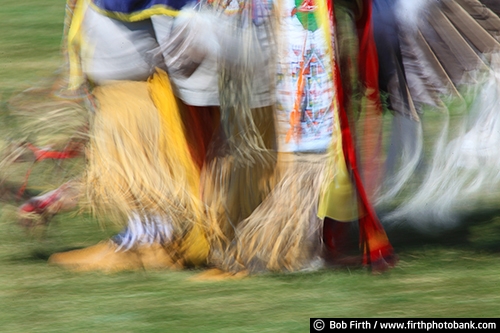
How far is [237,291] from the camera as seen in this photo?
2.57 metres

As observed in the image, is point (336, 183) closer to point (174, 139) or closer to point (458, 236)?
point (174, 139)

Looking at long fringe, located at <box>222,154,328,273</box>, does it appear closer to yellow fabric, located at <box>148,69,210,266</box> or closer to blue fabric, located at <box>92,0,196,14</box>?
yellow fabric, located at <box>148,69,210,266</box>

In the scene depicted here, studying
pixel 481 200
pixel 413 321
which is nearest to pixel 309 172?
pixel 413 321

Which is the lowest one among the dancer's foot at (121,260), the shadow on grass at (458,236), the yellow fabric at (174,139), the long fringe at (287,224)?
the shadow on grass at (458,236)

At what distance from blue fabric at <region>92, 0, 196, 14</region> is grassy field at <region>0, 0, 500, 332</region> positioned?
1.50ft

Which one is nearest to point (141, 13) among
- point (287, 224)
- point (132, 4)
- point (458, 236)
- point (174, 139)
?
point (132, 4)

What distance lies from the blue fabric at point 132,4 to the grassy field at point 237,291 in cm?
46

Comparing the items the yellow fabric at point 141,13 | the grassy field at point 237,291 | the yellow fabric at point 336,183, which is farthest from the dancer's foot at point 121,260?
the yellow fabric at point 141,13

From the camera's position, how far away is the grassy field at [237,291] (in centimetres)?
237

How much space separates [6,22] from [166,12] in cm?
404

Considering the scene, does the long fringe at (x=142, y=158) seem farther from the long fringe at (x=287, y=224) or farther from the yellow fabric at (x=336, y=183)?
the yellow fabric at (x=336, y=183)

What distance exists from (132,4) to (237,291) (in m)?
0.81

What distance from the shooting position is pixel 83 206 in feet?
9.30

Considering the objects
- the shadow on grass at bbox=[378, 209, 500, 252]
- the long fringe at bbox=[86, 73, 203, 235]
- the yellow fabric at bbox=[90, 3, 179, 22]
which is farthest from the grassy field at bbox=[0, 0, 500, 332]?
the yellow fabric at bbox=[90, 3, 179, 22]
